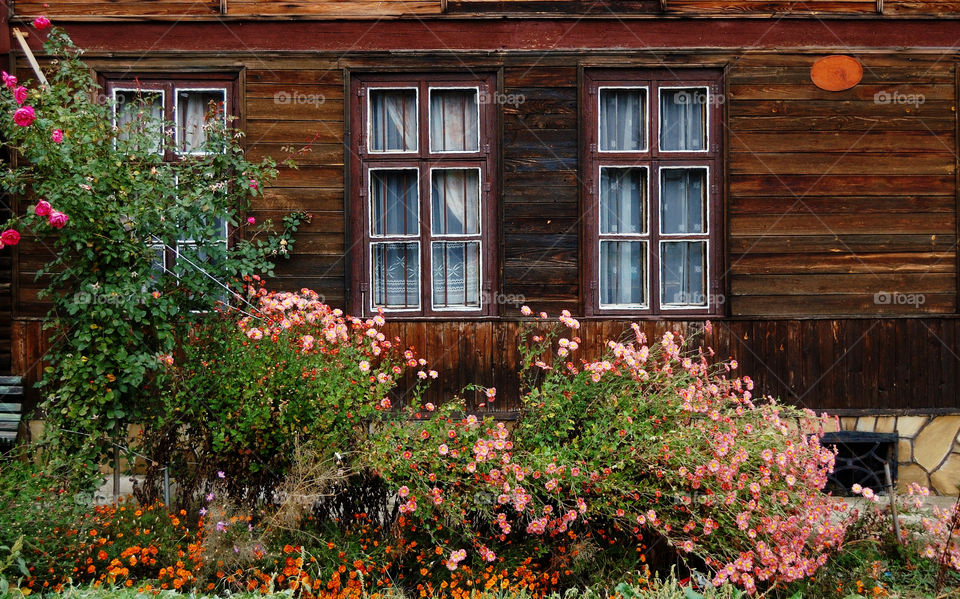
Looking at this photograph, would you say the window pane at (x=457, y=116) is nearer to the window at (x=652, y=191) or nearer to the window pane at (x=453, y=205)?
the window pane at (x=453, y=205)

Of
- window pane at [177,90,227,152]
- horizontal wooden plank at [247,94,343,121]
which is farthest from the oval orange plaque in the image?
window pane at [177,90,227,152]

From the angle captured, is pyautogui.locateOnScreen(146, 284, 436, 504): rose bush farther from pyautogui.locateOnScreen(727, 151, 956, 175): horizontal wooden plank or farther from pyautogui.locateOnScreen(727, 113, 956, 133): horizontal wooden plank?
pyautogui.locateOnScreen(727, 113, 956, 133): horizontal wooden plank

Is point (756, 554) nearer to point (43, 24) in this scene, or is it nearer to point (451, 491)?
point (451, 491)

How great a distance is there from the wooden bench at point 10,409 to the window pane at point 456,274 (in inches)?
143

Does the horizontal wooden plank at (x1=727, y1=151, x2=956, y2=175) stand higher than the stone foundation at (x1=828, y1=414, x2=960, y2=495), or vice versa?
the horizontal wooden plank at (x1=727, y1=151, x2=956, y2=175)

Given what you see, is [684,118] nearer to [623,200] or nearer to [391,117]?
[623,200]

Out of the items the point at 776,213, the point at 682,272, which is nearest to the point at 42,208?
the point at 682,272

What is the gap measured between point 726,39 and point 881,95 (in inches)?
58.1

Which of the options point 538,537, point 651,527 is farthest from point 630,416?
point 538,537

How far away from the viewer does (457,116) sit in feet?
20.8

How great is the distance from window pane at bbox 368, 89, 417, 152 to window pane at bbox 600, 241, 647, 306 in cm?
209

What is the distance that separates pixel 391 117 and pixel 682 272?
9.87ft

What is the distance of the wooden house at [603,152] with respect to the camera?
6156mm

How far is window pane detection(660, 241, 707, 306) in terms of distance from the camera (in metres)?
6.43
